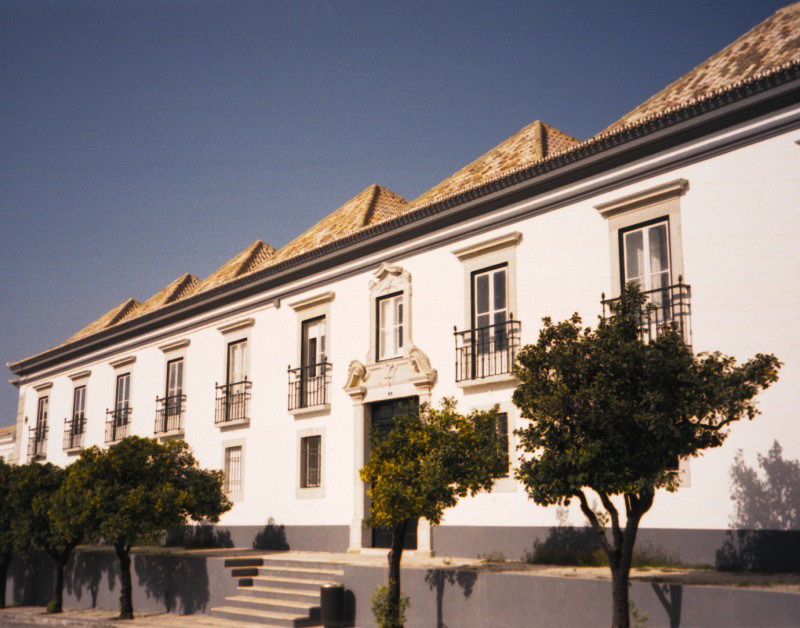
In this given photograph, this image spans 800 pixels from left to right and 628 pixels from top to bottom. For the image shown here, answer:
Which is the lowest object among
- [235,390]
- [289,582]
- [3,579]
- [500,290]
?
[3,579]

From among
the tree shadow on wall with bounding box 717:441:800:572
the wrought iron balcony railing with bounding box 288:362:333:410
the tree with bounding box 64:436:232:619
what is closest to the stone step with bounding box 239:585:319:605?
the tree with bounding box 64:436:232:619

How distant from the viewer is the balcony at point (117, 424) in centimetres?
2636

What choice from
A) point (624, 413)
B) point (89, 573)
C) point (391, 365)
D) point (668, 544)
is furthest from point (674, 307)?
point (89, 573)

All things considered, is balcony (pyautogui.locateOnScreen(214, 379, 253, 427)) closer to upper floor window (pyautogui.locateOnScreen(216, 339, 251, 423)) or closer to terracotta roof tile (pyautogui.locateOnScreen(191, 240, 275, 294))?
upper floor window (pyautogui.locateOnScreen(216, 339, 251, 423))

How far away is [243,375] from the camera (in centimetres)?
2244

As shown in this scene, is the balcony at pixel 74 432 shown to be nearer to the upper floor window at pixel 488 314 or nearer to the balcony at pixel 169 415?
the balcony at pixel 169 415

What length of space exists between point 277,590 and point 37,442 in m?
17.9

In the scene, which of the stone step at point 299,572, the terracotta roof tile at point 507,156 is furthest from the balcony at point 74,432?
the terracotta roof tile at point 507,156

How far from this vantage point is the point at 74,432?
94.6 feet

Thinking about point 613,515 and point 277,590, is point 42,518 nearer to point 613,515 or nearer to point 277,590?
point 277,590

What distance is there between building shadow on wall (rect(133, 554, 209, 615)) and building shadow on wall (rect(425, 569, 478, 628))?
5929mm

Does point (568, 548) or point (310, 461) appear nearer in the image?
point (568, 548)

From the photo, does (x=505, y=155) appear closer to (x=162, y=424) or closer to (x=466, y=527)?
(x=466, y=527)

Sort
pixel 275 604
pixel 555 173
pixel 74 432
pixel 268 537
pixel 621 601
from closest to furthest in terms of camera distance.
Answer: pixel 621 601
pixel 555 173
pixel 275 604
pixel 268 537
pixel 74 432
